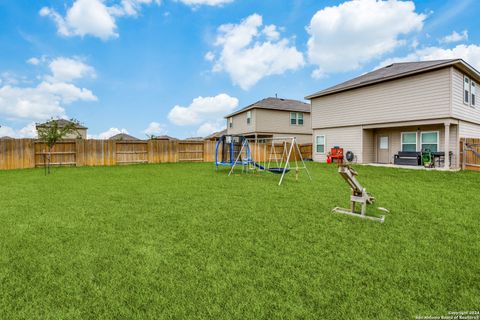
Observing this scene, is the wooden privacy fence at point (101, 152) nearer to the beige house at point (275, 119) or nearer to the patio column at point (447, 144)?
the beige house at point (275, 119)

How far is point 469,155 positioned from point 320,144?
343 inches

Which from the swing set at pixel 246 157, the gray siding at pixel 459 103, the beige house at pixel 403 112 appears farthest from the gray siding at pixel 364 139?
the swing set at pixel 246 157

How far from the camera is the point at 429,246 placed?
3.29 meters

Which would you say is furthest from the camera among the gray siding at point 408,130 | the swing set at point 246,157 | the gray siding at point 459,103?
the gray siding at point 408,130

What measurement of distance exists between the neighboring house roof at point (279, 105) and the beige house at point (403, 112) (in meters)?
6.77

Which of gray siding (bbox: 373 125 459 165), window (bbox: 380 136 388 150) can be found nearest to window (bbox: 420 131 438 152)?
gray siding (bbox: 373 125 459 165)

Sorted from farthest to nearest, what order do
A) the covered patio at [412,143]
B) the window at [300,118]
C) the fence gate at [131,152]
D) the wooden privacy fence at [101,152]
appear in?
the window at [300,118] < the fence gate at [131,152] < the wooden privacy fence at [101,152] < the covered patio at [412,143]

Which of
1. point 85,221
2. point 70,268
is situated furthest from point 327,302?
point 85,221

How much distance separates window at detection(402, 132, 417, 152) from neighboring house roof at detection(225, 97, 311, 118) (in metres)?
12.6

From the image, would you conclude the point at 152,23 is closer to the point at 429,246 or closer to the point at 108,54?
the point at 108,54

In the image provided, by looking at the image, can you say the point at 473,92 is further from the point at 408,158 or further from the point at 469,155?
the point at 408,158

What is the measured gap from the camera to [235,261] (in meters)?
2.91

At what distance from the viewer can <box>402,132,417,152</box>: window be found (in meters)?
15.0

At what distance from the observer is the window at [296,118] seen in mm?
26688
